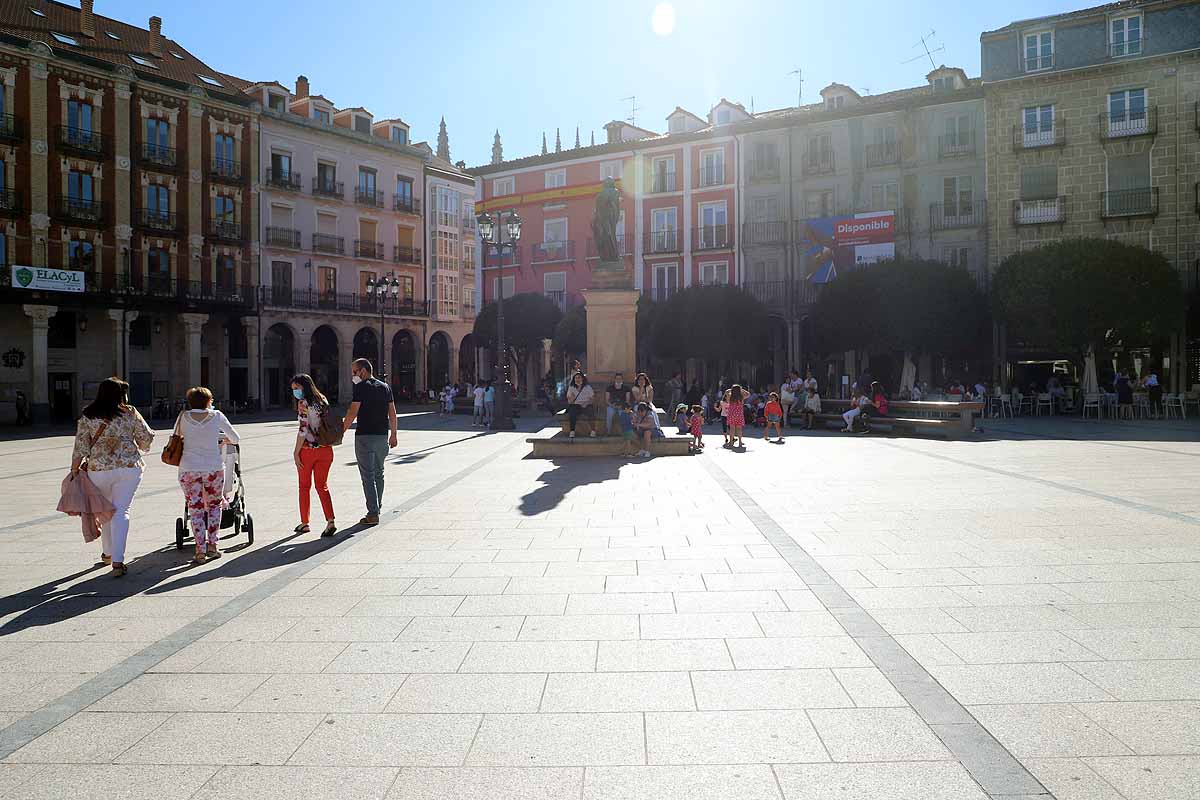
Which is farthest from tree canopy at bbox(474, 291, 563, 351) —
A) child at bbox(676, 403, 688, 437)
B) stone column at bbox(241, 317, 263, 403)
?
child at bbox(676, 403, 688, 437)

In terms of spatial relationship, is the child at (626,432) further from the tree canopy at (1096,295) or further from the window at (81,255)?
the window at (81,255)

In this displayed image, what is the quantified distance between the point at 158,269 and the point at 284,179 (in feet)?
28.1

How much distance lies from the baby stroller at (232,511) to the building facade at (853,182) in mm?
33907

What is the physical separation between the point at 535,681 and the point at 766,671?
3.65 feet

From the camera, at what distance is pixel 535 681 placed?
4.39 meters

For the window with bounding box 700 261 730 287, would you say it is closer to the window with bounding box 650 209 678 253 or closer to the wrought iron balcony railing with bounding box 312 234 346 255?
the window with bounding box 650 209 678 253

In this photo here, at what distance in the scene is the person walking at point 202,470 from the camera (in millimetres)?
7504

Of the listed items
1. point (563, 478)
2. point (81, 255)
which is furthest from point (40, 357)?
point (563, 478)

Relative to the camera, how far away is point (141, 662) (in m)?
4.76

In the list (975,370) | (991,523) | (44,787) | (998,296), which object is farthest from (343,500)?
(975,370)

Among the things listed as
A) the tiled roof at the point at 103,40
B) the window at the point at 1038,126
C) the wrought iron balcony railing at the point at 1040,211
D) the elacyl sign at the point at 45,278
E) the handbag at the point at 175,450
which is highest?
the tiled roof at the point at 103,40

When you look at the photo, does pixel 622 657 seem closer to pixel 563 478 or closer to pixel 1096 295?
pixel 563 478

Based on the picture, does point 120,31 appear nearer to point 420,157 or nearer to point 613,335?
point 420,157

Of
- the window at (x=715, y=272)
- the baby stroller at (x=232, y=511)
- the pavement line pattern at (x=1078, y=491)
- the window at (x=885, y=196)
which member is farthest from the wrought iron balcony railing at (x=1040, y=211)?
the baby stroller at (x=232, y=511)
